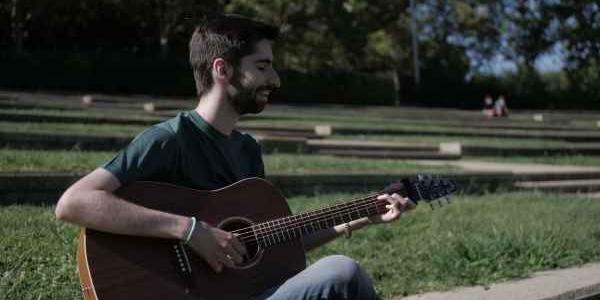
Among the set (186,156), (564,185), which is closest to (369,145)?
(564,185)

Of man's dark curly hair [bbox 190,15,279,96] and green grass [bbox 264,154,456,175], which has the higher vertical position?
man's dark curly hair [bbox 190,15,279,96]

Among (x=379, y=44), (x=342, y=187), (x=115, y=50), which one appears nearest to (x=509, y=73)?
(x=379, y=44)

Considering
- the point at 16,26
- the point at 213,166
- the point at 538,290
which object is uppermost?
the point at 16,26

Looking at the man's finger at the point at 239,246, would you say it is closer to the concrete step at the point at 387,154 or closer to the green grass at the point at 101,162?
the green grass at the point at 101,162

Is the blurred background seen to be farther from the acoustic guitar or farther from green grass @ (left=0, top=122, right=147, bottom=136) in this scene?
the acoustic guitar

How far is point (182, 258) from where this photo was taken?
3.07 metres

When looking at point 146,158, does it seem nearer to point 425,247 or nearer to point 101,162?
point 425,247

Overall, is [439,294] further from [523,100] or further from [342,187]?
[523,100]

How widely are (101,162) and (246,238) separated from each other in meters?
5.25

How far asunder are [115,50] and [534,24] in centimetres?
2656

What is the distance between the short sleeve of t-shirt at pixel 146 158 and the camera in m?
3.01

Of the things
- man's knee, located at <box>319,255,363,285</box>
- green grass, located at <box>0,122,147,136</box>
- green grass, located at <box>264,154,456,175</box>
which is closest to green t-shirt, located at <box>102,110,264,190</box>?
man's knee, located at <box>319,255,363,285</box>

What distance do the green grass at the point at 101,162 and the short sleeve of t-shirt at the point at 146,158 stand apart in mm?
4272

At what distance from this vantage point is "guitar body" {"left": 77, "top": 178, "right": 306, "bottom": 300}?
2.95 meters
